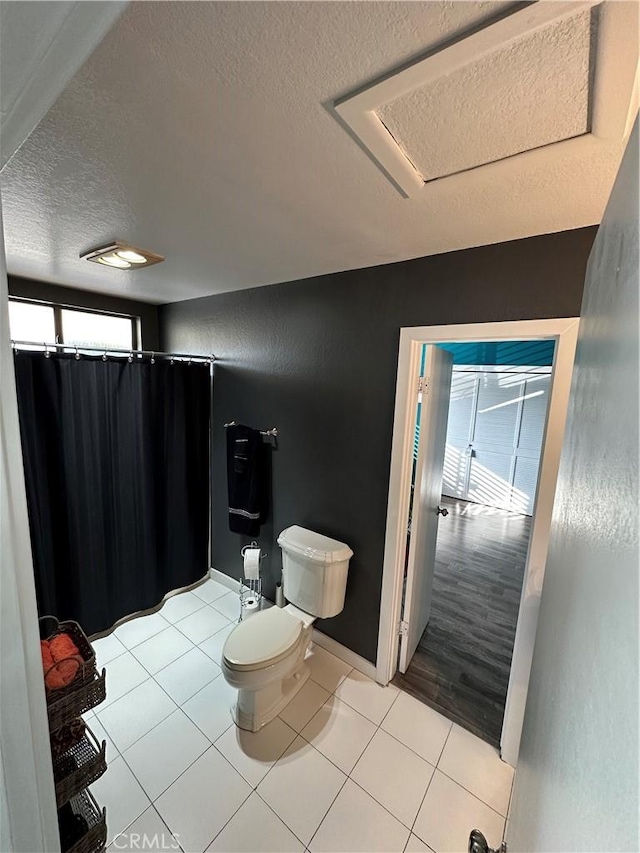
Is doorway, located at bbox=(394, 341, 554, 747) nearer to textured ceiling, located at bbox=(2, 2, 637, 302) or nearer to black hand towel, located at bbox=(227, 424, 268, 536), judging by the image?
textured ceiling, located at bbox=(2, 2, 637, 302)

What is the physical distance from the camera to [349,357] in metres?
1.86

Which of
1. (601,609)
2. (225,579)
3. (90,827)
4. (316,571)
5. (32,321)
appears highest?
(32,321)

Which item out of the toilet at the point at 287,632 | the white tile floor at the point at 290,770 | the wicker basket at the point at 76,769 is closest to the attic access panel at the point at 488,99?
the toilet at the point at 287,632

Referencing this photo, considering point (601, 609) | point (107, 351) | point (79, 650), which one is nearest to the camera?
point (601, 609)

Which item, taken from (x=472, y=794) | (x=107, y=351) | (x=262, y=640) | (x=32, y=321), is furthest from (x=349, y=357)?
(x=32, y=321)

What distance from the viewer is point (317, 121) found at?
76 cm

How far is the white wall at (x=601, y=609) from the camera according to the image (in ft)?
0.92

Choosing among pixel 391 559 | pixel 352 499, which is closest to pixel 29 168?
pixel 352 499

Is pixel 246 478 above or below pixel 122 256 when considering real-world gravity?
below

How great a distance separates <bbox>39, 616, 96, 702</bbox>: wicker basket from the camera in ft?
3.25

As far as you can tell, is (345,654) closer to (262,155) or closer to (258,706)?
(258,706)

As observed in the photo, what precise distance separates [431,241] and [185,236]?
1.05 meters

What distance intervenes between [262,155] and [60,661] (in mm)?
1636

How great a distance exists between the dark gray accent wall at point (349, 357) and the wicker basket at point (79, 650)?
1225 millimetres
